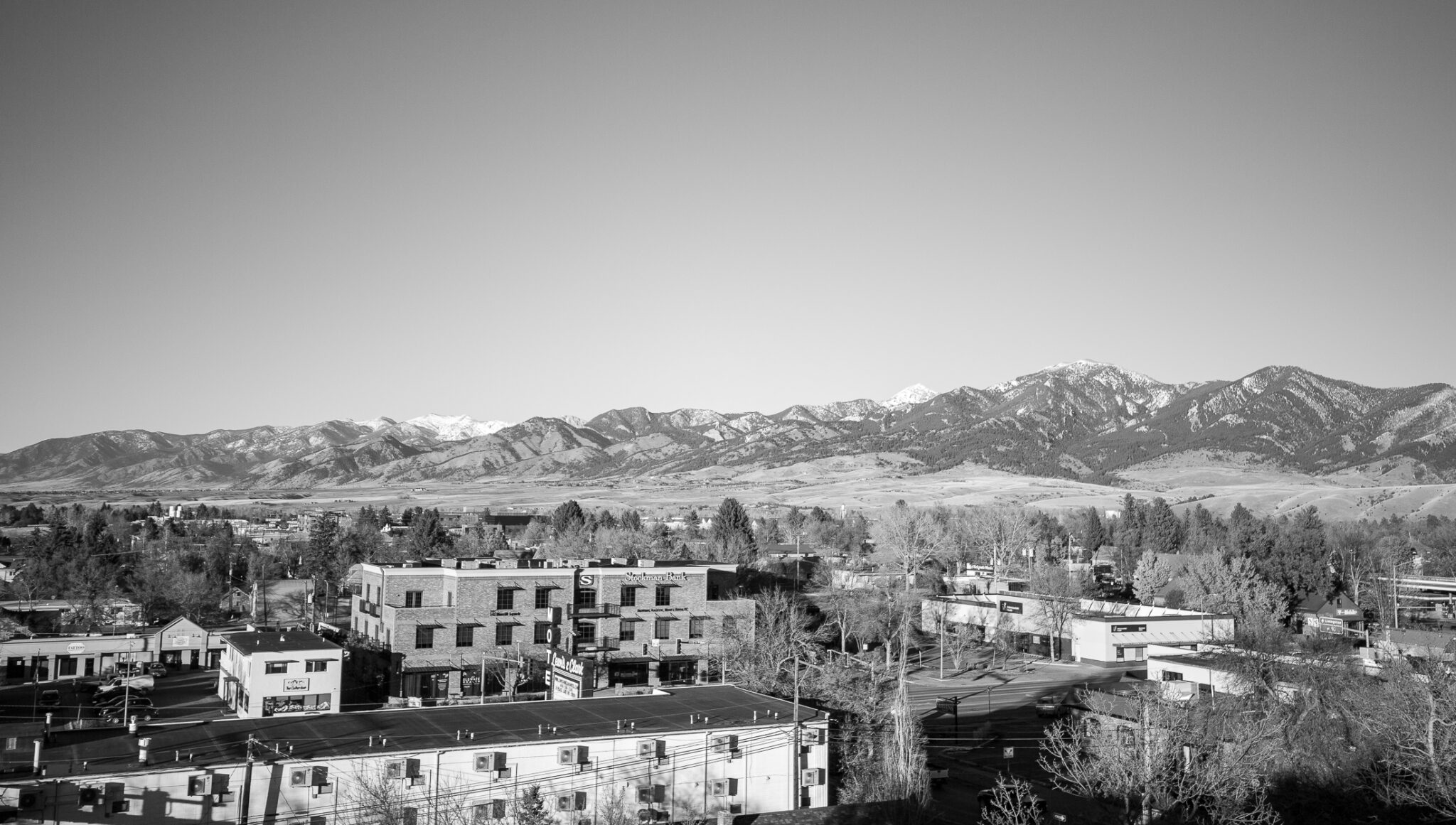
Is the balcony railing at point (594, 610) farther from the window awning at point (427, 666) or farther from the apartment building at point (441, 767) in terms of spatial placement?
the apartment building at point (441, 767)

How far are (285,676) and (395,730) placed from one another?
11.1 m

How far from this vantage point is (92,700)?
44688 mm

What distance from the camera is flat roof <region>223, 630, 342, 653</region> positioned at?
37.7 meters

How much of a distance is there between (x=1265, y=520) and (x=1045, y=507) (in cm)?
5871

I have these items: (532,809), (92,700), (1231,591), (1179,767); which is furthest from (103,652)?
(1231,591)

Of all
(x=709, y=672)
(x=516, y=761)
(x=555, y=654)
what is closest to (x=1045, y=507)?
(x=709, y=672)

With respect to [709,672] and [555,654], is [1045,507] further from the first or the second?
[555,654]

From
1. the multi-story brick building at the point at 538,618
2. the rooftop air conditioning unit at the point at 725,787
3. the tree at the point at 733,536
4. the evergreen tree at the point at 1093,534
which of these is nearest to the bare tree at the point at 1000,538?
the evergreen tree at the point at 1093,534

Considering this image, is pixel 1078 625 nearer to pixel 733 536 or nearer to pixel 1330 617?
pixel 1330 617

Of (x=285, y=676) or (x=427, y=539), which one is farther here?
(x=427, y=539)

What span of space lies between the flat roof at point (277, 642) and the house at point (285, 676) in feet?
0.08

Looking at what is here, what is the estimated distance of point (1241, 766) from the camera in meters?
28.4

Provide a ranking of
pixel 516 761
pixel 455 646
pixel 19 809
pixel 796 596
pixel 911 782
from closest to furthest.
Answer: pixel 19 809, pixel 516 761, pixel 911 782, pixel 455 646, pixel 796 596

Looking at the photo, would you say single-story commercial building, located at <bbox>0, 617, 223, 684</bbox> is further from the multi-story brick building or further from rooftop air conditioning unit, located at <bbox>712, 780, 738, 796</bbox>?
rooftop air conditioning unit, located at <bbox>712, 780, 738, 796</bbox>
